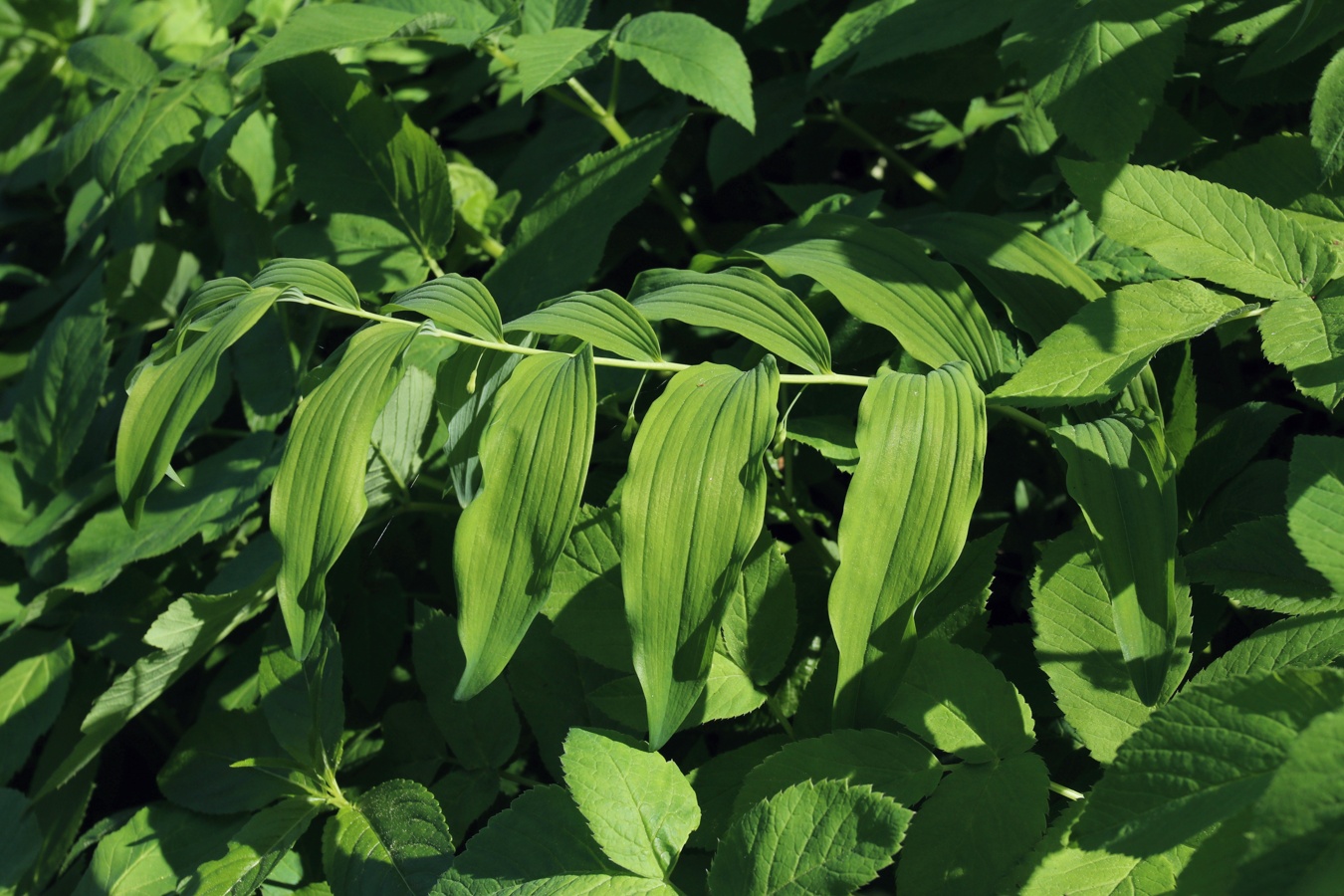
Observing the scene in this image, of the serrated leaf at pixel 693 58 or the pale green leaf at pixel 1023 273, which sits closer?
the pale green leaf at pixel 1023 273

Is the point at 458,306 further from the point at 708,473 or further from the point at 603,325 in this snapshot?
the point at 708,473

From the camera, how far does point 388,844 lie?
3.70 ft

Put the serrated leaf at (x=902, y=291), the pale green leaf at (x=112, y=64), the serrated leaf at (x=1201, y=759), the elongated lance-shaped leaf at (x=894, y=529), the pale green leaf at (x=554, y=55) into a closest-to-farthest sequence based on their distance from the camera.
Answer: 1. the serrated leaf at (x=1201, y=759)
2. the elongated lance-shaped leaf at (x=894, y=529)
3. the serrated leaf at (x=902, y=291)
4. the pale green leaf at (x=554, y=55)
5. the pale green leaf at (x=112, y=64)

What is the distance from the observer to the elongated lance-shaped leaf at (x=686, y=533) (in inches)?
32.6

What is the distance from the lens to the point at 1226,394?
1367 mm

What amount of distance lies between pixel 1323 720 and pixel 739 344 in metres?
0.88

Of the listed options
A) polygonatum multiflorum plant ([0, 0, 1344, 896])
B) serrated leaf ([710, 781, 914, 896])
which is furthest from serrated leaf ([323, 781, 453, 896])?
serrated leaf ([710, 781, 914, 896])

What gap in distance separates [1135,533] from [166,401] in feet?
2.82

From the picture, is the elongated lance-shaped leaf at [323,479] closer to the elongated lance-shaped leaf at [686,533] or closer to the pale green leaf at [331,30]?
the elongated lance-shaped leaf at [686,533]

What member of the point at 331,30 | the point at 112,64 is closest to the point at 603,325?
the point at 331,30

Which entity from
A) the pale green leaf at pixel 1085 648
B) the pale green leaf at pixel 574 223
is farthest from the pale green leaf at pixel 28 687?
the pale green leaf at pixel 1085 648

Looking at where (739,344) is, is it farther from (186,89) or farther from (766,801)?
(186,89)

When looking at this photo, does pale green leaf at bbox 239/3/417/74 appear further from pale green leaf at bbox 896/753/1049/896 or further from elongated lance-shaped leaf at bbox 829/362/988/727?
pale green leaf at bbox 896/753/1049/896

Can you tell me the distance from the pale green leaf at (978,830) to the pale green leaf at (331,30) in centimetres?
A: 114
